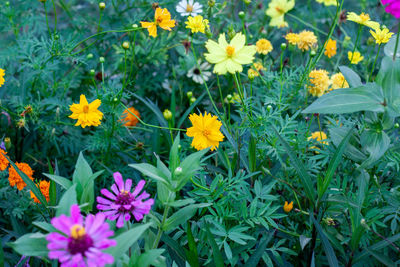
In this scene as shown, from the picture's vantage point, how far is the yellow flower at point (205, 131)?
35.0 inches

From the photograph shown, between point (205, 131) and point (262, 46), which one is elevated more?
point (262, 46)

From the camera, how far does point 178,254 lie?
33.7 inches

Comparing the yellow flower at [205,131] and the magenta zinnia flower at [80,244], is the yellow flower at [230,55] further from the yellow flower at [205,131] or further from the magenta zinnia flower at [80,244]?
the magenta zinnia flower at [80,244]

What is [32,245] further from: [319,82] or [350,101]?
[319,82]

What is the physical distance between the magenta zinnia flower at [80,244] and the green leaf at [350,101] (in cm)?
46

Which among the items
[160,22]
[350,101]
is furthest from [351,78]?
[160,22]

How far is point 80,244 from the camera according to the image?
49 centimetres

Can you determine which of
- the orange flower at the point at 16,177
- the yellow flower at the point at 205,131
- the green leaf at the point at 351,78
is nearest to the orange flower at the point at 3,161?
the orange flower at the point at 16,177

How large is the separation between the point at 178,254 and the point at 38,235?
369mm

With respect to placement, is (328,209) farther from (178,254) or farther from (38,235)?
(38,235)

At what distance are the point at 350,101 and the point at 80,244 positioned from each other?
57cm

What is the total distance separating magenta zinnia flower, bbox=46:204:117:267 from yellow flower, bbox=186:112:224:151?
0.41 m

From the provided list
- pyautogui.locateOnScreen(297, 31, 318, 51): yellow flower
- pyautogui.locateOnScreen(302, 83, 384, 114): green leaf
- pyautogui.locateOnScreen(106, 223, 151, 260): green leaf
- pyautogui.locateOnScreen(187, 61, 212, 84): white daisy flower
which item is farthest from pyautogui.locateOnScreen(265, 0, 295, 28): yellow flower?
pyautogui.locateOnScreen(106, 223, 151, 260): green leaf

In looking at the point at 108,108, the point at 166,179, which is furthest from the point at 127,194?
the point at 108,108
